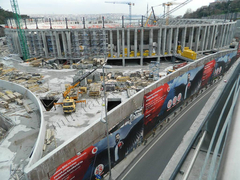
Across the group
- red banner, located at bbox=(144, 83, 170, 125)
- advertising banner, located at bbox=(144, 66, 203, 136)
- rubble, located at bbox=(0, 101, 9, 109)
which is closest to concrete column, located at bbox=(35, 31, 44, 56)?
rubble, located at bbox=(0, 101, 9, 109)

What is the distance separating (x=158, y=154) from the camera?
1703cm

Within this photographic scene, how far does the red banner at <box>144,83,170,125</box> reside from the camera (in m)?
16.4

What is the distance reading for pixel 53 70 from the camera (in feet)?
125

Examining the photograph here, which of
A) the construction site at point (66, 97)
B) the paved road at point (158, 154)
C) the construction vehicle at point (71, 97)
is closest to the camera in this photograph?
the construction site at point (66, 97)

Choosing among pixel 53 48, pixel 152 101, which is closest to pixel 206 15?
pixel 53 48

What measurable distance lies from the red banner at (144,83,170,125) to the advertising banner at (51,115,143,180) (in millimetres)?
1209

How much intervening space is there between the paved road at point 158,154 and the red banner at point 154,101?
2922 millimetres

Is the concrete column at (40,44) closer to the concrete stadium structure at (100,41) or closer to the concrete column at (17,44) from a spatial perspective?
the concrete stadium structure at (100,41)

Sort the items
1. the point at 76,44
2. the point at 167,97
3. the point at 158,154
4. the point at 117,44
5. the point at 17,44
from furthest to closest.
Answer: the point at 17,44 → the point at 117,44 → the point at 76,44 → the point at 167,97 → the point at 158,154

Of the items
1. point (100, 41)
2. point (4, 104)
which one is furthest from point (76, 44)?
point (4, 104)

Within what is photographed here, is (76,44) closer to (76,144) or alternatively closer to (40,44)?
(40,44)

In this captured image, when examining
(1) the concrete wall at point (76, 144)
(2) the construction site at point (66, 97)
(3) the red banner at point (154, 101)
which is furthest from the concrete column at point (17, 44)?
(3) the red banner at point (154, 101)

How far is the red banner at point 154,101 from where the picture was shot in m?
16.4

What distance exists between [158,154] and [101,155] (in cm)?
659
